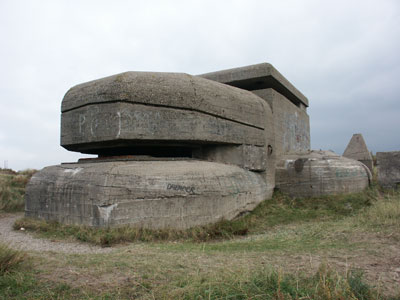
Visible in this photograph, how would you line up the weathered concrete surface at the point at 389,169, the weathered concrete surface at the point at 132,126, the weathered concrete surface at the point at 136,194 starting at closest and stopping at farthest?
1. the weathered concrete surface at the point at 136,194
2. the weathered concrete surface at the point at 132,126
3. the weathered concrete surface at the point at 389,169

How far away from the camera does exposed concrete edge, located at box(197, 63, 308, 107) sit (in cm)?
853

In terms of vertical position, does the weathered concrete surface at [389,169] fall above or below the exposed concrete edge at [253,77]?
below

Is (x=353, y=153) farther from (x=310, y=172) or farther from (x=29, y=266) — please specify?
(x=29, y=266)

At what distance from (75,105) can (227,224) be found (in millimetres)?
3783

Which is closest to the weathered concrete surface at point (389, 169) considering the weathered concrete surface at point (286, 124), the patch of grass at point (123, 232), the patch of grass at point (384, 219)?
the weathered concrete surface at point (286, 124)

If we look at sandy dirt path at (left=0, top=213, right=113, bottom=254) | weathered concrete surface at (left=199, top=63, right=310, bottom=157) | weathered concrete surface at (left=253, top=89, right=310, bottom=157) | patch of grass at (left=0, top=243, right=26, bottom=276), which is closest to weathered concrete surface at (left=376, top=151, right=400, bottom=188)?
weathered concrete surface at (left=253, top=89, right=310, bottom=157)

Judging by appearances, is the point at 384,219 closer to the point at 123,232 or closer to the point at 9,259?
the point at 123,232

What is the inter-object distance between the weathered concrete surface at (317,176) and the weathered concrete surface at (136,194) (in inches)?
101

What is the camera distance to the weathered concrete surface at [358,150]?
1380 centimetres

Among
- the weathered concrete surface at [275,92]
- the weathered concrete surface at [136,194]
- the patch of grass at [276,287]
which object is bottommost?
the patch of grass at [276,287]

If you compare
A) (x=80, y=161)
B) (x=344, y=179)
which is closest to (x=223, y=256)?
(x=80, y=161)

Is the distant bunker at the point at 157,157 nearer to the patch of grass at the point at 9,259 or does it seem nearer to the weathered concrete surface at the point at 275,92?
the weathered concrete surface at the point at 275,92

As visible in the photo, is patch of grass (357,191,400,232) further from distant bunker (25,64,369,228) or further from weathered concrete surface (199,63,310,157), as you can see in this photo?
weathered concrete surface (199,63,310,157)

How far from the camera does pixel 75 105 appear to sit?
20.8ft
